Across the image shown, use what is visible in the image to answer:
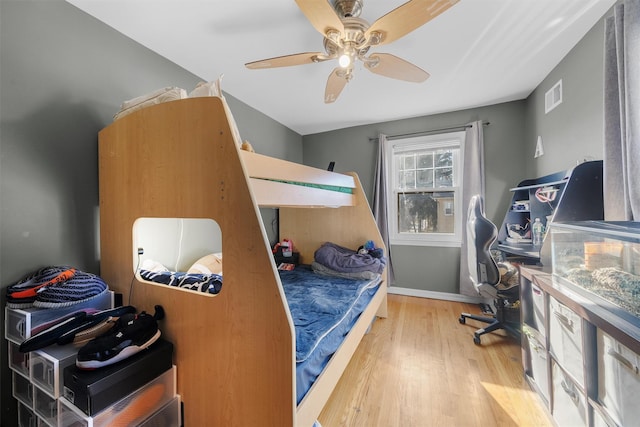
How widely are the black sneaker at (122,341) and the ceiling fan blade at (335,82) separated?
169 centimetres

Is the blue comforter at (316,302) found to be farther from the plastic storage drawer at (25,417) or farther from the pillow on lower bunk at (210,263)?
the plastic storage drawer at (25,417)

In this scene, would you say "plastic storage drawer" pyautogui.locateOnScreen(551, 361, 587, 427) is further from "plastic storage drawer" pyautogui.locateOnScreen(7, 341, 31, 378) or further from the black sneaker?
"plastic storage drawer" pyautogui.locateOnScreen(7, 341, 31, 378)

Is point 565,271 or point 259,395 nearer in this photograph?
point 259,395

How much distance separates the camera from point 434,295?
308 cm

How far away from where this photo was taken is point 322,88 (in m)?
2.35

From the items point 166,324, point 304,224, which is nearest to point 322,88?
point 304,224

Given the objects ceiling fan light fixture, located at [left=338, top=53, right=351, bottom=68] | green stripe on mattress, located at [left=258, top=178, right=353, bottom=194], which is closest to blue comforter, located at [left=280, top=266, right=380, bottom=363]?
green stripe on mattress, located at [left=258, top=178, right=353, bottom=194]

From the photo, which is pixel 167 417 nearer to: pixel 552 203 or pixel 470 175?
pixel 552 203

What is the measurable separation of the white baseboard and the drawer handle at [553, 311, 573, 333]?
181 cm

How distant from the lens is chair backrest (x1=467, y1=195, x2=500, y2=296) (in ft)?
6.57

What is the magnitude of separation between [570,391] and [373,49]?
7.57 feet

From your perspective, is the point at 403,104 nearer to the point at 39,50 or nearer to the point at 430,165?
the point at 430,165

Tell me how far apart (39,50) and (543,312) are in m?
3.04

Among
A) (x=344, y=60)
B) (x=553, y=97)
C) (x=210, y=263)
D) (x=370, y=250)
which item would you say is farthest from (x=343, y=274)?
(x=553, y=97)
